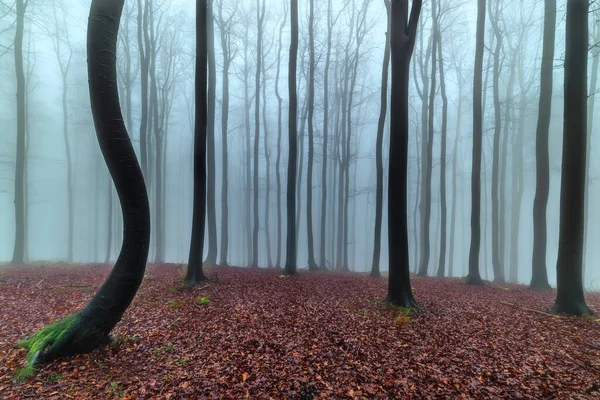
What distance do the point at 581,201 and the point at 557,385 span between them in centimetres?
518

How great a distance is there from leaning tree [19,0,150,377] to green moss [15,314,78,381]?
1 cm

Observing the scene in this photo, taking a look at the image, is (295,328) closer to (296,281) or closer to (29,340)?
(29,340)

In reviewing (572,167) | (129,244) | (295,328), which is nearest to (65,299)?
(129,244)

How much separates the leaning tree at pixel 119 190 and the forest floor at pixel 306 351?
0.35 meters

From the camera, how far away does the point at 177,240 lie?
1606 inches

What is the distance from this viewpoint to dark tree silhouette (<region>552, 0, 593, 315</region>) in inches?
253

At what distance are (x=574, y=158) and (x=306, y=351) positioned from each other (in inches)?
297

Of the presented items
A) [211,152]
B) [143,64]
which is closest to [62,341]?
[211,152]

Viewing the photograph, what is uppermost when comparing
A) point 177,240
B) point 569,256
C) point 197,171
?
point 197,171

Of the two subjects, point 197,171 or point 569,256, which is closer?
point 569,256

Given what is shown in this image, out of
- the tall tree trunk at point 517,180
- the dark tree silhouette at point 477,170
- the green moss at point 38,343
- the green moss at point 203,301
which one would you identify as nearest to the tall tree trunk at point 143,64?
the green moss at point 203,301

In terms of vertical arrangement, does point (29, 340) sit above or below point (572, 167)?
below

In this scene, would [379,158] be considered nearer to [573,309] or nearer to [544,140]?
[544,140]

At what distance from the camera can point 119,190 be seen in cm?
426
